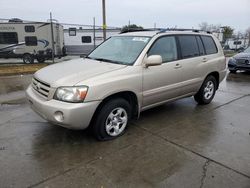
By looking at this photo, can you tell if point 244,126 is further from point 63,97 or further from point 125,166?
point 63,97

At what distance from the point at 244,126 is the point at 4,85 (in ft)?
23.3

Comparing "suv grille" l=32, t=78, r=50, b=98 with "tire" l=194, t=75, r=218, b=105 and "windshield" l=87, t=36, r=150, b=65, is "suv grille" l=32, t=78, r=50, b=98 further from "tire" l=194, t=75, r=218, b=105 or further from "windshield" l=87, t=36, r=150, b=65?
"tire" l=194, t=75, r=218, b=105

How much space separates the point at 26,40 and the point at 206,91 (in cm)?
1436

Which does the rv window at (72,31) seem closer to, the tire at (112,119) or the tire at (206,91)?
the tire at (206,91)

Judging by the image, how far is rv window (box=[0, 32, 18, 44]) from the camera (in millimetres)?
16125

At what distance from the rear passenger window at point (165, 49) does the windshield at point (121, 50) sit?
199 mm

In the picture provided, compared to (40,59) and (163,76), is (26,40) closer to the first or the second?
(40,59)

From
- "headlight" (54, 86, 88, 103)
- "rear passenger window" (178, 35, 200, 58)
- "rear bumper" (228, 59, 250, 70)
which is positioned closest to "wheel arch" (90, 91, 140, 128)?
"headlight" (54, 86, 88, 103)

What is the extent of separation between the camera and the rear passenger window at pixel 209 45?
18.1 ft

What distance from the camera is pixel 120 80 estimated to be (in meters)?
3.64

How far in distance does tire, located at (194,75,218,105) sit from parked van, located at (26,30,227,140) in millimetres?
95

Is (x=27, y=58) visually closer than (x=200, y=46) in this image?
No

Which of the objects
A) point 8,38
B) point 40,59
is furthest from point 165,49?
point 8,38

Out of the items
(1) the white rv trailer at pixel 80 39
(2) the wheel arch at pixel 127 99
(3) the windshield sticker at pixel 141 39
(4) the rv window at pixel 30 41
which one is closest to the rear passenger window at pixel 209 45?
(3) the windshield sticker at pixel 141 39
